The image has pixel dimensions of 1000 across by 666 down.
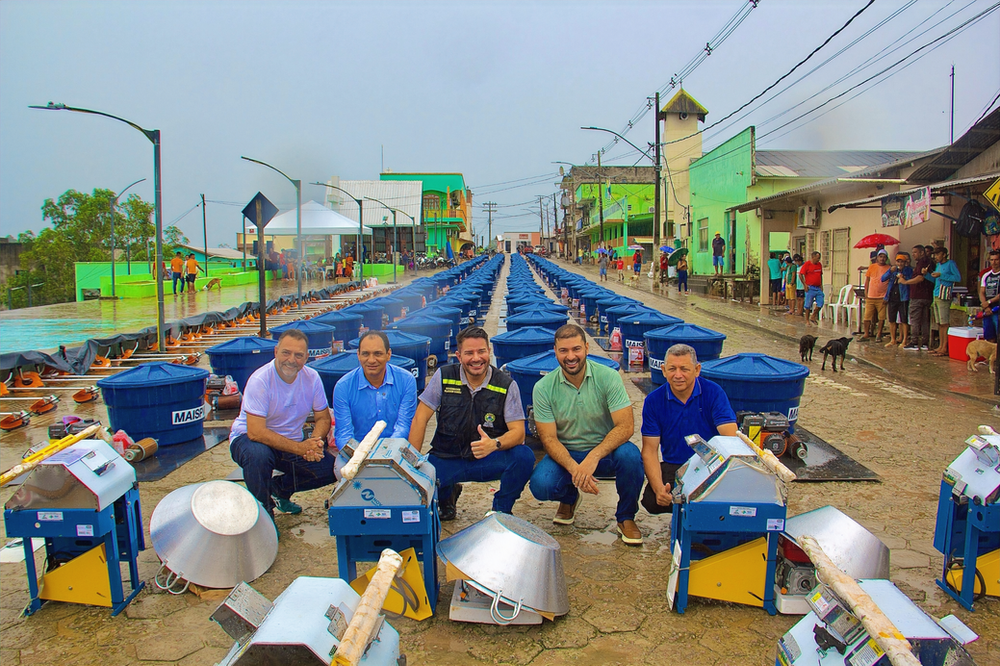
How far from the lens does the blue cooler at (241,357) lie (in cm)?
901

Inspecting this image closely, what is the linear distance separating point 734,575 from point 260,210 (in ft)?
35.1

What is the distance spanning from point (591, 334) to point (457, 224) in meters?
67.9

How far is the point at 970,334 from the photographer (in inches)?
456

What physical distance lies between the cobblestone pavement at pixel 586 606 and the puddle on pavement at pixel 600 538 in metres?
0.01

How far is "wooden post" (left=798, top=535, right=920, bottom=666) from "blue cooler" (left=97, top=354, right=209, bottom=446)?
6439 millimetres

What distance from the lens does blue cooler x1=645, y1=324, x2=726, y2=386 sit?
895 centimetres

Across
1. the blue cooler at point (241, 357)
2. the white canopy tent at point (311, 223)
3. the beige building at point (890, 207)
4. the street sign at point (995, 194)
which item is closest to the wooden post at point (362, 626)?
the blue cooler at point (241, 357)

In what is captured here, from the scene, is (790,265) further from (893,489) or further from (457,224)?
(457,224)

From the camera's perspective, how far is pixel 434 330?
1105cm

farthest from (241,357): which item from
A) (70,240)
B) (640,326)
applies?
(70,240)

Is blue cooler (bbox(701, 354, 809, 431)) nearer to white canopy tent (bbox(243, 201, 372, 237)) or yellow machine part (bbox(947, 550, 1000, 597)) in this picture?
yellow machine part (bbox(947, 550, 1000, 597))

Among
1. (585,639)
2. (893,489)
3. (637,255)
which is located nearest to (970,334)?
(893,489)

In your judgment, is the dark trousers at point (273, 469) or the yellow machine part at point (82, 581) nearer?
the yellow machine part at point (82, 581)

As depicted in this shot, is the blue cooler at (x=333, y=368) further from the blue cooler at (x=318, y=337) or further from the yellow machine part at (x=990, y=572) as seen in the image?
the yellow machine part at (x=990, y=572)
